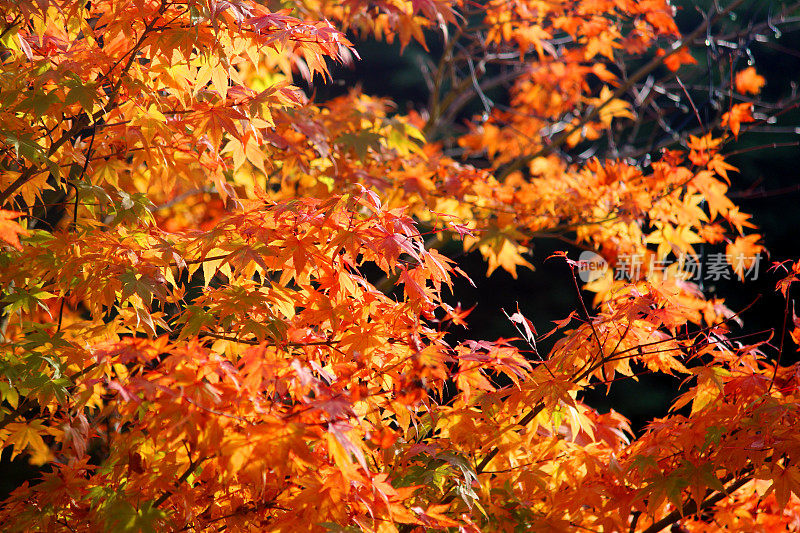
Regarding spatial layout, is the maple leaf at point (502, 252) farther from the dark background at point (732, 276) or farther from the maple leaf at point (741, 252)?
the dark background at point (732, 276)

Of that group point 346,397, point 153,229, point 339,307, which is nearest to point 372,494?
point 346,397

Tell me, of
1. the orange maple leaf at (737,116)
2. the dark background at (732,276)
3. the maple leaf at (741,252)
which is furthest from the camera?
the dark background at (732,276)

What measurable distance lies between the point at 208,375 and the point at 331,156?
6.69ft

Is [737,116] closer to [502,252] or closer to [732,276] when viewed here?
[502,252]

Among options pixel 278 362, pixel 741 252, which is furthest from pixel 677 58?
pixel 278 362

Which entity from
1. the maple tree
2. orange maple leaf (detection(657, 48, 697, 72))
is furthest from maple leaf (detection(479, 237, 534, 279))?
orange maple leaf (detection(657, 48, 697, 72))

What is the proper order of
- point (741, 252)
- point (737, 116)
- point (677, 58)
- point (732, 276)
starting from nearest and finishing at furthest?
1. point (737, 116)
2. point (741, 252)
3. point (677, 58)
4. point (732, 276)

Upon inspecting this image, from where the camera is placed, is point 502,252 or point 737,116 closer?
point 737,116

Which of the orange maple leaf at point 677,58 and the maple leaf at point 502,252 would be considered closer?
the maple leaf at point 502,252

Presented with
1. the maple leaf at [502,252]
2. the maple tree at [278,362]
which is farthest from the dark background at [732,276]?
the maple tree at [278,362]

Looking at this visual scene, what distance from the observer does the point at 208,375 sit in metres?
1.57

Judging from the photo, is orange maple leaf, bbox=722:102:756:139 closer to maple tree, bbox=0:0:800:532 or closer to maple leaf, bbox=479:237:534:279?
maple leaf, bbox=479:237:534:279

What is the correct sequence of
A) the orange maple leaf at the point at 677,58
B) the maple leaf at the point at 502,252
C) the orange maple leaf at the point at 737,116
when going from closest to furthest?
the orange maple leaf at the point at 737,116 < the maple leaf at the point at 502,252 < the orange maple leaf at the point at 677,58

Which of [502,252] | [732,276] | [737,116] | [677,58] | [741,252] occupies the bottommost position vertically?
[732,276]
